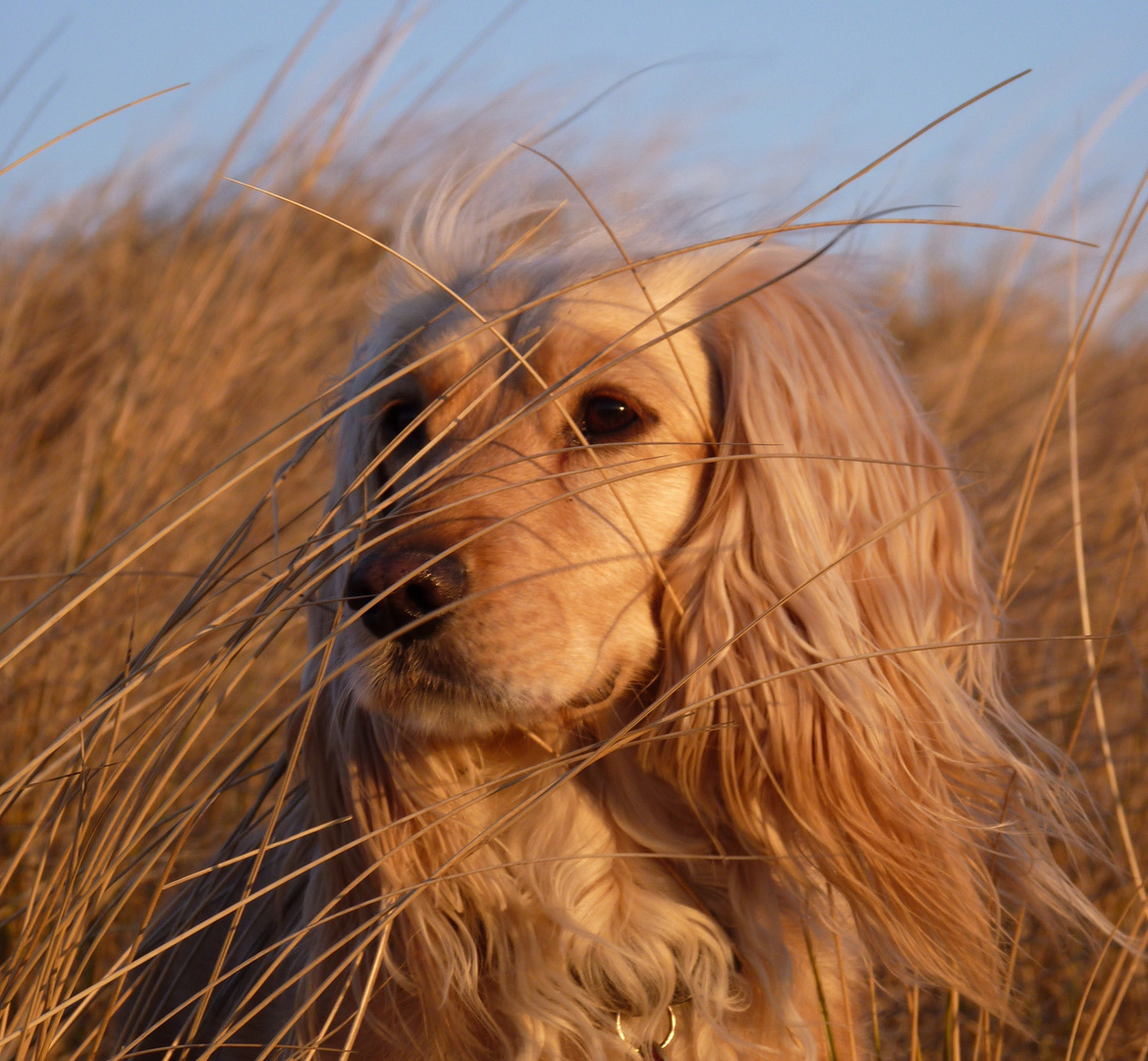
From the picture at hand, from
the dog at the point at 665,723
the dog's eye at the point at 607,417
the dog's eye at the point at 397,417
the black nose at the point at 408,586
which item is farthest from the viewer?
the dog's eye at the point at 397,417

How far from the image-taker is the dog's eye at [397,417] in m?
2.03

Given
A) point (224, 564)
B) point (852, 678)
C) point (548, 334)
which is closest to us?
point (852, 678)

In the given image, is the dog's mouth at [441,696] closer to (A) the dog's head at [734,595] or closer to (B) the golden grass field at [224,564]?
(A) the dog's head at [734,595]

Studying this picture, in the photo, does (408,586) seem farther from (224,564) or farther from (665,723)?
(224,564)

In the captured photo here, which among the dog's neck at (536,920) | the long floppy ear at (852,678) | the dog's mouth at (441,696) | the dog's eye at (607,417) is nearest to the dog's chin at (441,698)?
the dog's mouth at (441,696)

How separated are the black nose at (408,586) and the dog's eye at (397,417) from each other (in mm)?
550

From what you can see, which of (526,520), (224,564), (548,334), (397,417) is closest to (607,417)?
(548,334)

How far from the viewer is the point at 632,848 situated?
5.93 feet

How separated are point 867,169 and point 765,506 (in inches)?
22.3

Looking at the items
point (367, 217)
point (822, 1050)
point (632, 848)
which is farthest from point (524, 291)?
point (367, 217)

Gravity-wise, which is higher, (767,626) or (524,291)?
(524,291)

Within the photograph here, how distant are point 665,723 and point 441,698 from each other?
342mm

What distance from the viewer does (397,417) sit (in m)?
2.07

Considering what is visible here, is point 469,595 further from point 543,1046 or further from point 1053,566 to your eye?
point 1053,566
